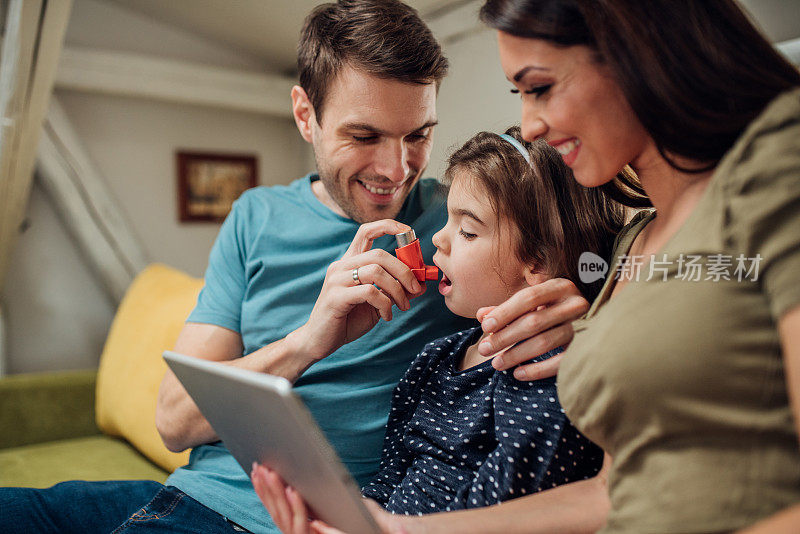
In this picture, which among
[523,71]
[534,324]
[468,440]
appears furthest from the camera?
[468,440]

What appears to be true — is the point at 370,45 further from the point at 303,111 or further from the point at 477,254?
the point at 477,254

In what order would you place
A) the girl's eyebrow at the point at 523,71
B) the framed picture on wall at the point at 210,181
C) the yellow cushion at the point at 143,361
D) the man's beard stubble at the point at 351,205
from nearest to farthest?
1. the girl's eyebrow at the point at 523,71
2. the man's beard stubble at the point at 351,205
3. the yellow cushion at the point at 143,361
4. the framed picture on wall at the point at 210,181

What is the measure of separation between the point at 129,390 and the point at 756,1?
7.18 ft

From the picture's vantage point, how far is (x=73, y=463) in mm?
2088

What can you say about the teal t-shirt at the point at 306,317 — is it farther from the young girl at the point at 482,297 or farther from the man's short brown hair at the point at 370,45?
the man's short brown hair at the point at 370,45

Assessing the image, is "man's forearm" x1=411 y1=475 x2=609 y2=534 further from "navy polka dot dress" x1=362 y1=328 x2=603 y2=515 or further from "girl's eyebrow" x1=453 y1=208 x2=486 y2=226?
"girl's eyebrow" x1=453 y1=208 x2=486 y2=226

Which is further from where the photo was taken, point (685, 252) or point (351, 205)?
point (351, 205)

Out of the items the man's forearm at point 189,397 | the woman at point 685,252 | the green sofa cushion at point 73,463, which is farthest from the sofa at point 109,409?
the woman at point 685,252

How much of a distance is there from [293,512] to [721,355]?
64 centimetres

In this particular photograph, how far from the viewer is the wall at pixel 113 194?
291 centimetres

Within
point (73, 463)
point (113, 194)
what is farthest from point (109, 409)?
point (113, 194)

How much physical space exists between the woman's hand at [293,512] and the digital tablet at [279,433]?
0.04 ft

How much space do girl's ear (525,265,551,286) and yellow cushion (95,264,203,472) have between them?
4.10 ft

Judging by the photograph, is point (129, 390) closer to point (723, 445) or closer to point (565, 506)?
point (565, 506)
